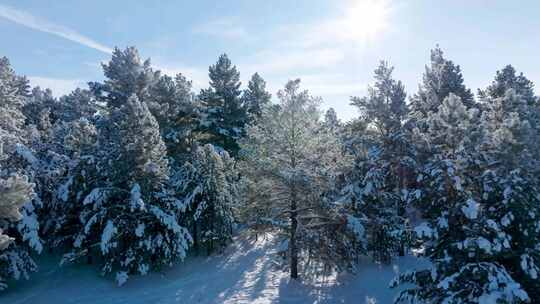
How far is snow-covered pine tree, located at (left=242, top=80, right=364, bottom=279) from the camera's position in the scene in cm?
1738

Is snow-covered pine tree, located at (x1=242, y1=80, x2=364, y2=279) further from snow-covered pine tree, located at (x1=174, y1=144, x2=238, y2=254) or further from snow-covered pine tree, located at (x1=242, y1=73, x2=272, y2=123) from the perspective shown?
snow-covered pine tree, located at (x1=242, y1=73, x2=272, y2=123)

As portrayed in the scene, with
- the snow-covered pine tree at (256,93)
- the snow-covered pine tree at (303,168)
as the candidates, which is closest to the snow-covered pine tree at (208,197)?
the snow-covered pine tree at (303,168)

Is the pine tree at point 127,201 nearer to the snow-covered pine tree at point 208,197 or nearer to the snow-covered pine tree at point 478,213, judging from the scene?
the snow-covered pine tree at point 208,197

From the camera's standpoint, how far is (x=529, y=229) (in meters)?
11.5

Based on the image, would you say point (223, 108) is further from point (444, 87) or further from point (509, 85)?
point (509, 85)

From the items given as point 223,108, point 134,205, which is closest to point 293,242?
point 134,205

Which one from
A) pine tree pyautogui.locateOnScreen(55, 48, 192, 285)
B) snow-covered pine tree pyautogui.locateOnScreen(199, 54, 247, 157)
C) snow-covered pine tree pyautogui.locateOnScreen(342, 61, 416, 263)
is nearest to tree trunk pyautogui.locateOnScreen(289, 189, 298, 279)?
snow-covered pine tree pyautogui.locateOnScreen(342, 61, 416, 263)

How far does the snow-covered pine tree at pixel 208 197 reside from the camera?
22.5 m

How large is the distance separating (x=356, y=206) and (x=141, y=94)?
1859 cm

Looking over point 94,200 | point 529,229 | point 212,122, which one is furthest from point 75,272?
point 529,229

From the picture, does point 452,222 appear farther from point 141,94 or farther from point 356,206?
point 141,94

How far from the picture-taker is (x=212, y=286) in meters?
18.6

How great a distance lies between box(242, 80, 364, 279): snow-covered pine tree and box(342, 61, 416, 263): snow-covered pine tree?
5.44ft

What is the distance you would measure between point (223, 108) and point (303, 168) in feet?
59.0
